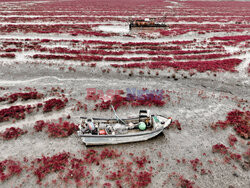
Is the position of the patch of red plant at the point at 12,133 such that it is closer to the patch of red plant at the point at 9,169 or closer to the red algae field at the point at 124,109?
the red algae field at the point at 124,109

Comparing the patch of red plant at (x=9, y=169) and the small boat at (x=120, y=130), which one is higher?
the small boat at (x=120, y=130)

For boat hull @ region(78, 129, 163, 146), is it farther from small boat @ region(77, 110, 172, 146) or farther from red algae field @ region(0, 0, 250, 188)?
red algae field @ region(0, 0, 250, 188)

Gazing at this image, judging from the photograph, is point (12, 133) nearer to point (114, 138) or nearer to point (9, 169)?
point (9, 169)

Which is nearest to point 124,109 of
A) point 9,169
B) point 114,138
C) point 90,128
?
point 114,138

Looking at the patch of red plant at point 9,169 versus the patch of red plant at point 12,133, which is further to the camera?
the patch of red plant at point 12,133

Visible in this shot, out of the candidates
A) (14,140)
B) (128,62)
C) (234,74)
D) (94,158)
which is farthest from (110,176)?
(234,74)

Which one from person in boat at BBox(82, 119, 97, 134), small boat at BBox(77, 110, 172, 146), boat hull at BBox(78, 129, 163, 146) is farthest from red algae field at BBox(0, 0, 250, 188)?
person in boat at BBox(82, 119, 97, 134)

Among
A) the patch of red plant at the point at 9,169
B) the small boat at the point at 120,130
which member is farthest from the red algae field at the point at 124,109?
the small boat at the point at 120,130

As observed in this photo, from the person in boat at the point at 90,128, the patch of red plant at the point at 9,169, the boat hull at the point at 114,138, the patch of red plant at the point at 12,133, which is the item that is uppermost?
the person in boat at the point at 90,128
